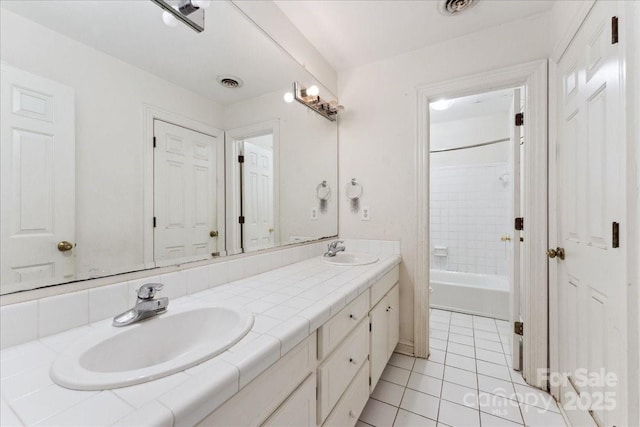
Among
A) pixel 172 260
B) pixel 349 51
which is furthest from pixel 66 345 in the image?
pixel 349 51

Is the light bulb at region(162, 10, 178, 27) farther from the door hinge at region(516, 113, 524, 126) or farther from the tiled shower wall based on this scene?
the tiled shower wall

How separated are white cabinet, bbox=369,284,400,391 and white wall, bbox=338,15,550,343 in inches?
8.2

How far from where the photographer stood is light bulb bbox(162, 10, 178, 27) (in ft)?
3.38

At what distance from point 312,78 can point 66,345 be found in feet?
6.43

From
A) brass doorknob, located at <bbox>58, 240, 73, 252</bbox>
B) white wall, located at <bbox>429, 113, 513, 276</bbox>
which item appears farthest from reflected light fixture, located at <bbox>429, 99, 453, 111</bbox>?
brass doorknob, located at <bbox>58, 240, 73, 252</bbox>

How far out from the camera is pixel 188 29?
3.65ft

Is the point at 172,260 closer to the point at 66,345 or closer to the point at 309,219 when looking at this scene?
the point at 66,345

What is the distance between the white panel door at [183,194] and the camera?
104 centimetres

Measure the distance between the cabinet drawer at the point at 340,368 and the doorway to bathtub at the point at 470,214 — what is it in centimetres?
148

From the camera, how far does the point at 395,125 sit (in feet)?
6.79

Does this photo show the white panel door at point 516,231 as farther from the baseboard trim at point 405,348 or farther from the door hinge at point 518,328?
the baseboard trim at point 405,348

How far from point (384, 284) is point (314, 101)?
55.1 inches

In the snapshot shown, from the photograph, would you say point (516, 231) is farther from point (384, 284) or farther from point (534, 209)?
point (384, 284)

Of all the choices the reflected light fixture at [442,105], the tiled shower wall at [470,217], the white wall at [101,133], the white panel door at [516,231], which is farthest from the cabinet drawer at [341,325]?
the tiled shower wall at [470,217]
